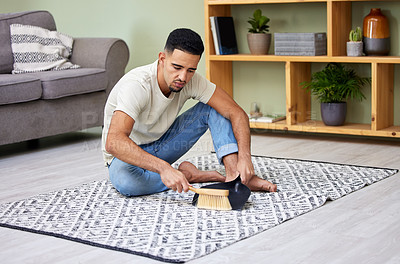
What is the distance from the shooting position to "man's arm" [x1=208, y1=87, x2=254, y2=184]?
7.60ft

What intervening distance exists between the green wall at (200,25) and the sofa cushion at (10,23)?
1.87ft

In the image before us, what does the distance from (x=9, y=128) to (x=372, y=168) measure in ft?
6.48

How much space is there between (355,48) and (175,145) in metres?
1.41

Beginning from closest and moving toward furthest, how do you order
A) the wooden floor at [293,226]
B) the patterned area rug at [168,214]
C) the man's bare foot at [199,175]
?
the wooden floor at [293,226] → the patterned area rug at [168,214] → the man's bare foot at [199,175]

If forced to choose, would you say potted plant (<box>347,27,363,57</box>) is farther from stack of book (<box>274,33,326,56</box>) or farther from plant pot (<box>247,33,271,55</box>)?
plant pot (<box>247,33,271,55</box>)

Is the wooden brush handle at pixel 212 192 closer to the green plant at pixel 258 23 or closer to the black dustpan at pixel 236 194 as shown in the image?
the black dustpan at pixel 236 194

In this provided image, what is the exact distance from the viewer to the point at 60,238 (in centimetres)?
199

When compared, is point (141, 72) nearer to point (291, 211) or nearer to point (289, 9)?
point (291, 211)

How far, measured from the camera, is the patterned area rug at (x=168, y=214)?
1.90 meters

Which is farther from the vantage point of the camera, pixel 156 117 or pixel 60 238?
pixel 156 117

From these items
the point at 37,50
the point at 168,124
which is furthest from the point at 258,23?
the point at 168,124

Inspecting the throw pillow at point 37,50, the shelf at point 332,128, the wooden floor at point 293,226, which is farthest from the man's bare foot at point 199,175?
the throw pillow at point 37,50

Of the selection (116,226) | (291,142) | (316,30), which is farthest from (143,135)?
(316,30)

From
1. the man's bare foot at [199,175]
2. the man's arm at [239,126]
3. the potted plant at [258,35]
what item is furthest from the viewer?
the potted plant at [258,35]
